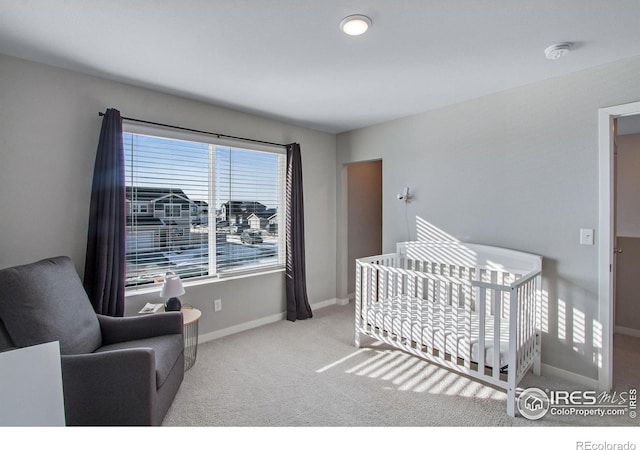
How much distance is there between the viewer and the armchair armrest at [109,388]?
5.48ft

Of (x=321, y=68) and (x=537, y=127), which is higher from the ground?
(x=321, y=68)

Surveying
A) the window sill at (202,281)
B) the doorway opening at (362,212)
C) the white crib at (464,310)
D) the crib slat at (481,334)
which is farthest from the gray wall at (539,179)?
the window sill at (202,281)

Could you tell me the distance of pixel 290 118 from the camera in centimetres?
366

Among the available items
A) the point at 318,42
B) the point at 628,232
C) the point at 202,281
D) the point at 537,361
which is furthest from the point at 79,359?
the point at 628,232

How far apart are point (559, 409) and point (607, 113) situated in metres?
2.08

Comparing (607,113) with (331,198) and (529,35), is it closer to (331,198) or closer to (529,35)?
(529,35)

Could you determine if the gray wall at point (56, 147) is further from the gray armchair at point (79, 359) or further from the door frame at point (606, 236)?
the door frame at point (606, 236)

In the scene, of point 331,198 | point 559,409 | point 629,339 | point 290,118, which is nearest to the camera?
point 559,409

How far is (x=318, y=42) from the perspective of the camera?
2.02m

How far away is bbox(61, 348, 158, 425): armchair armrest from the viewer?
65.8 inches

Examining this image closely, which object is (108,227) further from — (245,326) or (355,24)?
(355,24)

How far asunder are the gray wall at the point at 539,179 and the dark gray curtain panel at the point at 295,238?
4.43 ft
